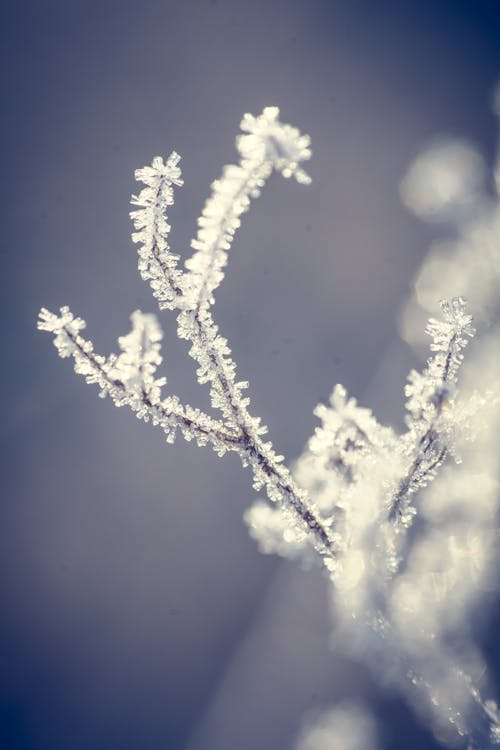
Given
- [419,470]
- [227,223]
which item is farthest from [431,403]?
[227,223]

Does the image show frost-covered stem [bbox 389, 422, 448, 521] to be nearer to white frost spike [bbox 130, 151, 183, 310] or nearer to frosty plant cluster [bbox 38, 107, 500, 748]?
frosty plant cluster [bbox 38, 107, 500, 748]

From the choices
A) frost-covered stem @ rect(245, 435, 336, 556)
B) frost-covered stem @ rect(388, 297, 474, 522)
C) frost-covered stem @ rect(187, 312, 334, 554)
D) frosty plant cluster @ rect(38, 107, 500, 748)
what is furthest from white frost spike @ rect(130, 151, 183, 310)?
frost-covered stem @ rect(388, 297, 474, 522)

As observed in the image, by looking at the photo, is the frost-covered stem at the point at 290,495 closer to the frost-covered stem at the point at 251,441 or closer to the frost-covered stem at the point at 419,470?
the frost-covered stem at the point at 251,441

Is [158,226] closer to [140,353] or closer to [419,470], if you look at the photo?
[140,353]

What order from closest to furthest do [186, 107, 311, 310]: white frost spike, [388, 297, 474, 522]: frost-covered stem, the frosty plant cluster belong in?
1. [186, 107, 311, 310]: white frost spike
2. the frosty plant cluster
3. [388, 297, 474, 522]: frost-covered stem

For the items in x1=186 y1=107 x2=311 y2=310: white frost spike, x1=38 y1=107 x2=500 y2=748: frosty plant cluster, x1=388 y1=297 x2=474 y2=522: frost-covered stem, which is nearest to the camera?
x1=186 y1=107 x2=311 y2=310: white frost spike

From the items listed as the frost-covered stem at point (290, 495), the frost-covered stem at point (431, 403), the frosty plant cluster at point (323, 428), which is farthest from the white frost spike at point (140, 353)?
the frost-covered stem at point (431, 403)

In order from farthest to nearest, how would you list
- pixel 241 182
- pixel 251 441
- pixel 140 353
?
1. pixel 251 441
2. pixel 140 353
3. pixel 241 182

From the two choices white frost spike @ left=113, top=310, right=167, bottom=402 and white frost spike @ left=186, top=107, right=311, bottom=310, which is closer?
white frost spike @ left=186, top=107, right=311, bottom=310

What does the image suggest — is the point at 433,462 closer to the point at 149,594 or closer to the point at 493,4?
the point at 149,594
